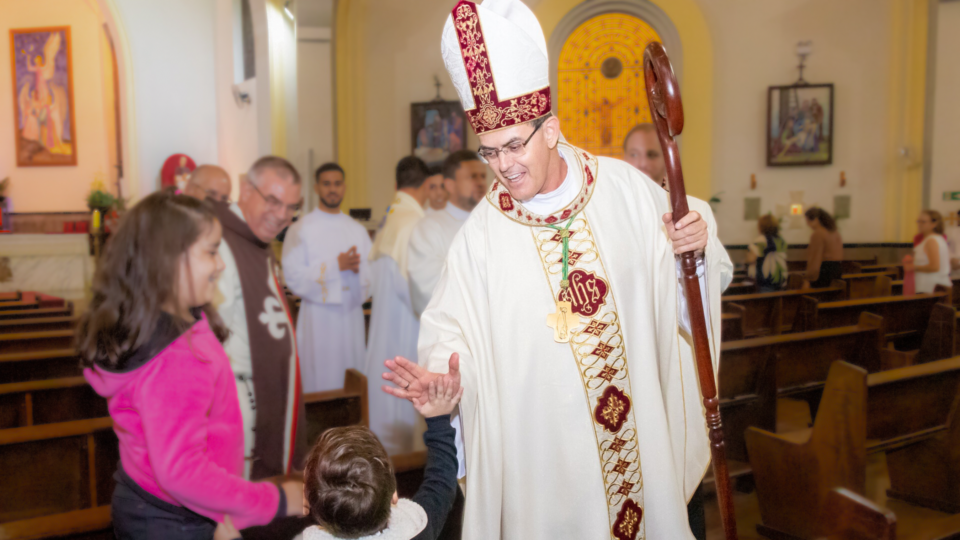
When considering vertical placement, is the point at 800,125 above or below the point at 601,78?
below

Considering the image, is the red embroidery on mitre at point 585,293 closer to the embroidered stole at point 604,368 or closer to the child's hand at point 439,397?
the embroidered stole at point 604,368

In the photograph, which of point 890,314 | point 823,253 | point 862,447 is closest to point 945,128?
point 823,253

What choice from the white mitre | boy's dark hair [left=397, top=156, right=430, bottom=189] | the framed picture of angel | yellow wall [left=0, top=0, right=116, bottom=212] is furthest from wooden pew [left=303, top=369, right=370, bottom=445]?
the framed picture of angel

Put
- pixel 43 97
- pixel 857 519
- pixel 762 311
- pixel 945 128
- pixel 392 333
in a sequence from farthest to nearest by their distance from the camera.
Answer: pixel 43 97, pixel 945 128, pixel 762 311, pixel 392 333, pixel 857 519

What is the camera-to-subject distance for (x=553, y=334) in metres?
1.87

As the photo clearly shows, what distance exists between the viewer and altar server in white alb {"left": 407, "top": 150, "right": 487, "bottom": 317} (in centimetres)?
418

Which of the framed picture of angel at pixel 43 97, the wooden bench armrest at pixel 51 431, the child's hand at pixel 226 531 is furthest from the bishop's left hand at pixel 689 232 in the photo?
the framed picture of angel at pixel 43 97

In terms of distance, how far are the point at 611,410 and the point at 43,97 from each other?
15113 millimetres

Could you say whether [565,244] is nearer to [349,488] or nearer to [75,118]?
[349,488]

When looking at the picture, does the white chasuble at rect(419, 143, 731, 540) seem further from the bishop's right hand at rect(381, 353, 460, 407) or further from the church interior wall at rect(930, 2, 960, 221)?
the church interior wall at rect(930, 2, 960, 221)

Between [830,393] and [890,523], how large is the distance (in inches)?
48.6

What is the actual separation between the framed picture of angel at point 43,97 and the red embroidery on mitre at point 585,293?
14357mm

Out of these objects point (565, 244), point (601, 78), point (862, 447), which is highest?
point (601, 78)

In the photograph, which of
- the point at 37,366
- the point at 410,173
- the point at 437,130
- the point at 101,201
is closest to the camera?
the point at 37,366
